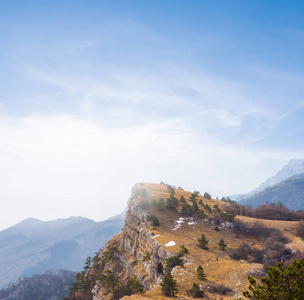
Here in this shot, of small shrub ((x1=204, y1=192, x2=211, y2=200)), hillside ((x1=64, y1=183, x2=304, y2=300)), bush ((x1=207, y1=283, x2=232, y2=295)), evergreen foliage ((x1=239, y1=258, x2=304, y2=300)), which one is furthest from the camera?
small shrub ((x1=204, y1=192, x2=211, y2=200))

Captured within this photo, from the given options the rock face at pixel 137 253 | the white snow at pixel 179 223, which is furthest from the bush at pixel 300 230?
the rock face at pixel 137 253

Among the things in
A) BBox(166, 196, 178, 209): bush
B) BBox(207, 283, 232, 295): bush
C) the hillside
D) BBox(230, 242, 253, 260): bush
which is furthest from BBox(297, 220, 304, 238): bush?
Result: BBox(166, 196, 178, 209): bush

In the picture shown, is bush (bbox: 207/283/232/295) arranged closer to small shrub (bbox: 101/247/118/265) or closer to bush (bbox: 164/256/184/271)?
bush (bbox: 164/256/184/271)

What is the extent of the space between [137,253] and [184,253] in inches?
850

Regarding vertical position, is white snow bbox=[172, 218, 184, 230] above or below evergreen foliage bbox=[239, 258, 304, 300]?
below

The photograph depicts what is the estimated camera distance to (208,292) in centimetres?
2955

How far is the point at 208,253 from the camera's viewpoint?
139 ft

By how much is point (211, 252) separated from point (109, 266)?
39408 millimetres

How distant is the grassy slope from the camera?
102 ft

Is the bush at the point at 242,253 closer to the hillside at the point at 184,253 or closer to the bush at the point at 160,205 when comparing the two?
the hillside at the point at 184,253

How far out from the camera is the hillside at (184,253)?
32906 mm

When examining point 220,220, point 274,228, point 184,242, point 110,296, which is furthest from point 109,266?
point 274,228

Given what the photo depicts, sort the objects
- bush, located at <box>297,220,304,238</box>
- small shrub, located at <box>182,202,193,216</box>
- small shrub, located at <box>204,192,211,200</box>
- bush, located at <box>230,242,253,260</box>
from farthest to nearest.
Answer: small shrub, located at <box>204,192,211,200</box>, small shrub, located at <box>182,202,193,216</box>, bush, located at <box>297,220,304,238</box>, bush, located at <box>230,242,253,260</box>

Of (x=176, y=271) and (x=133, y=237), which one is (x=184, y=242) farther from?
(x=133, y=237)
